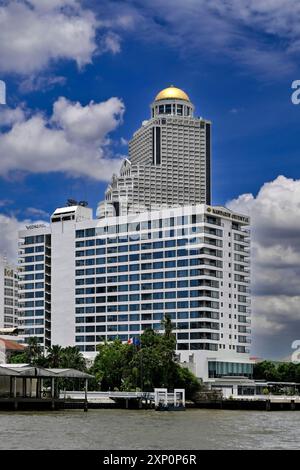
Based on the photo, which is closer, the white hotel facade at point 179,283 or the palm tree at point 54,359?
the palm tree at point 54,359

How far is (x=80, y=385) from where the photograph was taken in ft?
495

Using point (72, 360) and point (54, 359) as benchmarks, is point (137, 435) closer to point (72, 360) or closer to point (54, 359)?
point (54, 359)

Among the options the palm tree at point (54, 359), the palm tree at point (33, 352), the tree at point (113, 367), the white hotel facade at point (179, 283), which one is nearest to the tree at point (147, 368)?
the tree at point (113, 367)

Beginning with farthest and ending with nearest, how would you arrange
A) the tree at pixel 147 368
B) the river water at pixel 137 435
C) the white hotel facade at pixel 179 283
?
the white hotel facade at pixel 179 283, the tree at pixel 147 368, the river water at pixel 137 435

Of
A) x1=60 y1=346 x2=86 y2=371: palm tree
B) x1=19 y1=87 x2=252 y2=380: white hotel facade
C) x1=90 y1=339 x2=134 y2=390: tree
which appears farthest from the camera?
x1=19 y1=87 x2=252 y2=380: white hotel facade

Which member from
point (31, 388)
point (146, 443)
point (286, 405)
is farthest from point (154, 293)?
point (146, 443)

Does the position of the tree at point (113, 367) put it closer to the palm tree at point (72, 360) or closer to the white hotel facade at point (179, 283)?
the palm tree at point (72, 360)

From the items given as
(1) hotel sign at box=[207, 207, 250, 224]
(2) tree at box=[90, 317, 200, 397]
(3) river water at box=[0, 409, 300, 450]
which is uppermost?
(1) hotel sign at box=[207, 207, 250, 224]

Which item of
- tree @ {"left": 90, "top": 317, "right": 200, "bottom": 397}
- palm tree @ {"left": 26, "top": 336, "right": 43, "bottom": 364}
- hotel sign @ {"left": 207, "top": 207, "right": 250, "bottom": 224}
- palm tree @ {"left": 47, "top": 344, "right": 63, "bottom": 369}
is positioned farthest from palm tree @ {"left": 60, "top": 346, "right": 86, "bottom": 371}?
hotel sign @ {"left": 207, "top": 207, "right": 250, "bottom": 224}

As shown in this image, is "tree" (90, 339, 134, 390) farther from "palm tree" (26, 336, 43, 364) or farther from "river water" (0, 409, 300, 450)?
"river water" (0, 409, 300, 450)

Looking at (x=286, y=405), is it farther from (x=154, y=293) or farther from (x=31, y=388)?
(x=154, y=293)

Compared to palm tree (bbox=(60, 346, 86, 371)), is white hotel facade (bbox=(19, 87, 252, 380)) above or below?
above

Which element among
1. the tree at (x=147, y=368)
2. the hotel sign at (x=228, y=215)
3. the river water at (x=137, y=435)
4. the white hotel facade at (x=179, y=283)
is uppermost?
the hotel sign at (x=228, y=215)
